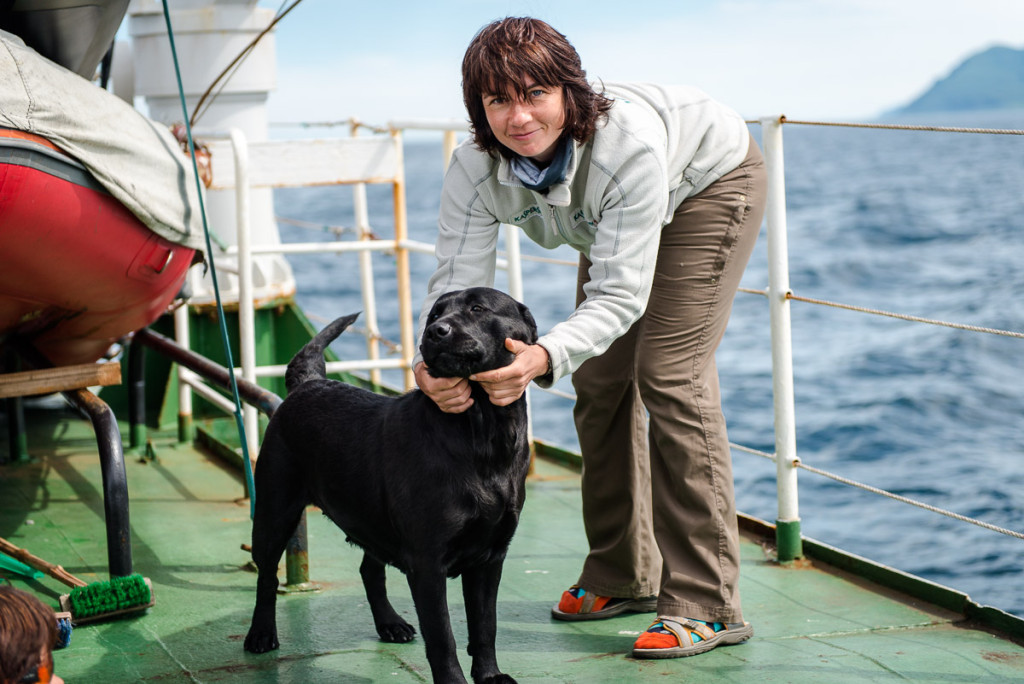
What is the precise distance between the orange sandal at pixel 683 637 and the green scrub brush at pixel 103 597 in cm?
124

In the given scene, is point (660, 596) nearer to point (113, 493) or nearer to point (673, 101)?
point (673, 101)

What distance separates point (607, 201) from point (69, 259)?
1.48m

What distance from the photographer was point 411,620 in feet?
8.93

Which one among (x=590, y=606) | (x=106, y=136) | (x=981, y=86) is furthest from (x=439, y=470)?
(x=981, y=86)

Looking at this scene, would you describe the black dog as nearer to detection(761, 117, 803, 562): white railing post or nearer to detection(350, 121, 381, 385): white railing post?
detection(761, 117, 803, 562): white railing post

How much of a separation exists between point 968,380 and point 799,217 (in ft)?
55.7

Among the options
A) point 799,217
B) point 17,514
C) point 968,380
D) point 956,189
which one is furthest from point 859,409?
point 956,189

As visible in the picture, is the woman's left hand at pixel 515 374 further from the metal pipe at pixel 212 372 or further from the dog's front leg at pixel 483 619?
the metal pipe at pixel 212 372

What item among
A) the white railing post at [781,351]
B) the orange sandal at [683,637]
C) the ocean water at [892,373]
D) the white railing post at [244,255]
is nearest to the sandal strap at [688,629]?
the orange sandal at [683,637]

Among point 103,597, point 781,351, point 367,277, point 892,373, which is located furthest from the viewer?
point 892,373

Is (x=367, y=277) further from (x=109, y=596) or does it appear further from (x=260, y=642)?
(x=260, y=642)

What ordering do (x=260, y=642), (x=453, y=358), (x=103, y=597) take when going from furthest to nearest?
(x=103, y=597) < (x=260, y=642) < (x=453, y=358)

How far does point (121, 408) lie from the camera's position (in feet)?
16.4

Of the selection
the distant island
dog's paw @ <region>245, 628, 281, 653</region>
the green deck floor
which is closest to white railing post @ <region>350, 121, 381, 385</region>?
the green deck floor
